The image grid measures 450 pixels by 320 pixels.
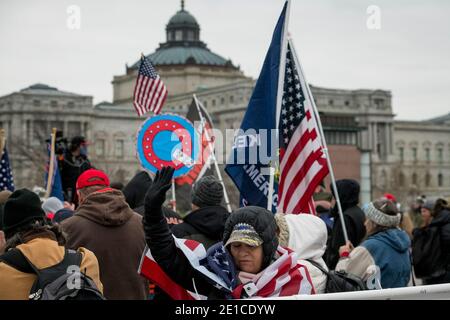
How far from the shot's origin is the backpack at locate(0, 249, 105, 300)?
335cm

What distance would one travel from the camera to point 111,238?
16.5 feet

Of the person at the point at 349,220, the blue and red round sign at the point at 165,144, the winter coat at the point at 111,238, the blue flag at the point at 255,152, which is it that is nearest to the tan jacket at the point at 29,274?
the winter coat at the point at 111,238

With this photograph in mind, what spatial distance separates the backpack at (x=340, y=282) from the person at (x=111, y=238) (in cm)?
135

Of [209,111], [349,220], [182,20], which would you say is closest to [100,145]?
[209,111]

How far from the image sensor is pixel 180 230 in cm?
522

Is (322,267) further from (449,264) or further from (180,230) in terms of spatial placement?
(449,264)

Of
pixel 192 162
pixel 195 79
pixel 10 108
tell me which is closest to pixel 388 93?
pixel 195 79

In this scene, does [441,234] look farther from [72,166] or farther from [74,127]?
[74,127]

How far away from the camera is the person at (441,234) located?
7.12 m

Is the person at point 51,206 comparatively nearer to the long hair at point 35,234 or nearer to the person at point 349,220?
the person at point 349,220

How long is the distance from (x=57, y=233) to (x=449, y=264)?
4.24 meters

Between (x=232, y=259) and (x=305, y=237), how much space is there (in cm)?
65

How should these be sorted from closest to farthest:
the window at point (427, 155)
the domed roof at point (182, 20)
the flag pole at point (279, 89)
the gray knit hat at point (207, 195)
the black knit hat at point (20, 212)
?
1. the black knit hat at point (20, 212)
2. the gray knit hat at point (207, 195)
3. the flag pole at point (279, 89)
4. the window at point (427, 155)
5. the domed roof at point (182, 20)

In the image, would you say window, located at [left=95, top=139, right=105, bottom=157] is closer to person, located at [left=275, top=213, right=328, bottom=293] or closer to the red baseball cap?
the red baseball cap
